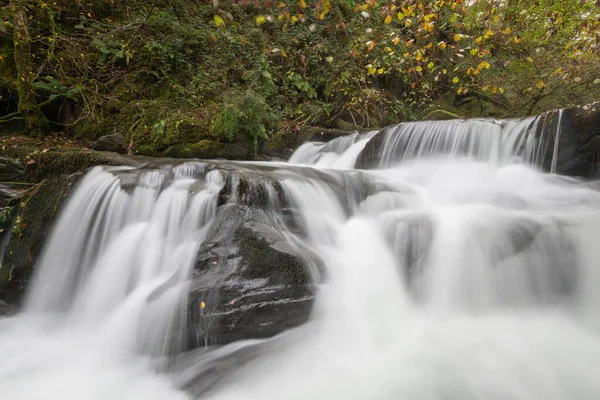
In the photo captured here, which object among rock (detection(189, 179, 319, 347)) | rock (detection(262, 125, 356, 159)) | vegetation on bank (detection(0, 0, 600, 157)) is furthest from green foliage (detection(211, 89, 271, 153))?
rock (detection(189, 179, 319, 347))

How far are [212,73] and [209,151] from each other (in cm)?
265

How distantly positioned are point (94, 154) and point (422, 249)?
4.58 metres

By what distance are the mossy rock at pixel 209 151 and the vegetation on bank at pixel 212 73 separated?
47mm

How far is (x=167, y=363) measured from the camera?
8.23 feet

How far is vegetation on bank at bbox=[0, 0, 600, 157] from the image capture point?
6.15 meters

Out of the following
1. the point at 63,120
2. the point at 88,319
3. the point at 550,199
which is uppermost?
the point at 63,120

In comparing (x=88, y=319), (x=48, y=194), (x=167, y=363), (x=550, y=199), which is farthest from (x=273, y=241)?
(x=550, y=199)

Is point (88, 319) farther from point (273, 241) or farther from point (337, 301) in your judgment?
point (337, 301)

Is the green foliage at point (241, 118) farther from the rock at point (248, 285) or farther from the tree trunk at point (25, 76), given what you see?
the rock at point (248, 285)

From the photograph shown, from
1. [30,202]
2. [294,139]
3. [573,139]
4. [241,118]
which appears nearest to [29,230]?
[30,202]

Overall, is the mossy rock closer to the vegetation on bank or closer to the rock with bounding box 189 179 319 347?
the vegetation on bank

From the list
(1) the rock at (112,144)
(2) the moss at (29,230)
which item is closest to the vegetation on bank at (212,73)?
(1) the rock at (112,144)

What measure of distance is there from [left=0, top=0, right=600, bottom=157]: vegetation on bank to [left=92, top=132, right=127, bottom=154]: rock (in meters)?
0.29

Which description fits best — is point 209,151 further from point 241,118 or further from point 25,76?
point 25,76
